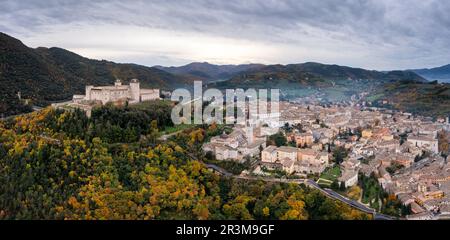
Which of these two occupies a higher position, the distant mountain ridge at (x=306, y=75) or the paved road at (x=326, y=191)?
the distant mountain ridge at (x=306, y=75)

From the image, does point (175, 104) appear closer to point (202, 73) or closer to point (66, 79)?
point (66, 79)

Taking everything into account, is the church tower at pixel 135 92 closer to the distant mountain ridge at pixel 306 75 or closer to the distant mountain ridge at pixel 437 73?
the distant mountain ridge at pixel 306 75

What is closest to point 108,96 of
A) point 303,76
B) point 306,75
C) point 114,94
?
point 114,94

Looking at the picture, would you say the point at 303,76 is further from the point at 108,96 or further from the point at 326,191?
the point at 326,191

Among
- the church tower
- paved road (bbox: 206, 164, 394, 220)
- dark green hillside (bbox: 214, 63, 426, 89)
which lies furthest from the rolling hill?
paved road (bbox: 206, 164, 394, 220)

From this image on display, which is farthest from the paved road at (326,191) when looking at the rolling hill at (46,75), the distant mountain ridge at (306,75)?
the distant mountain ridge at (306,75)

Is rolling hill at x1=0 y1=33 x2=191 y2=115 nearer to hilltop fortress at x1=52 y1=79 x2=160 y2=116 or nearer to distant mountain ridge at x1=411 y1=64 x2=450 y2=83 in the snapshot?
hilltop fortress at x1=52 y1=79 x2=160 y2=116

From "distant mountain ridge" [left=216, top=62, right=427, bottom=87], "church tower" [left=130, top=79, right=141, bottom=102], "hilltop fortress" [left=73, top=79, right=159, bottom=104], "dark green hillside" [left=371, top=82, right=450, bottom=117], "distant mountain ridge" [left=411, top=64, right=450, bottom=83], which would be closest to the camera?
"hilltop fortress" [left=73, top=79, right=159, bottom=104]
